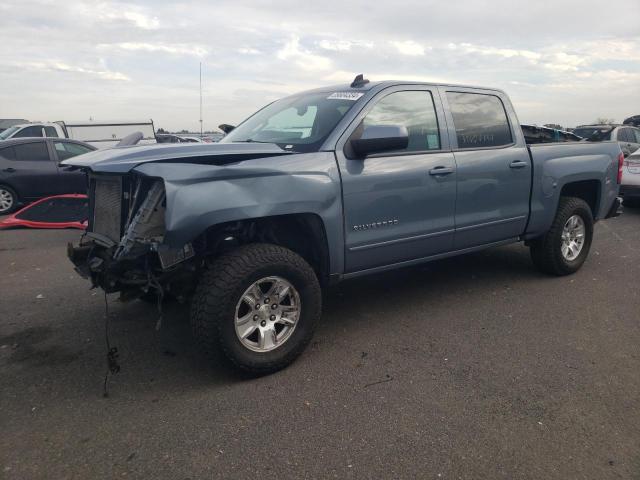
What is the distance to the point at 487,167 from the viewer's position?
4.46 m

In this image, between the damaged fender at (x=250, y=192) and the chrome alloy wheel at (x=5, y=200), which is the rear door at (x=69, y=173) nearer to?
the chrome alloy wheel at (x=5, y=200)

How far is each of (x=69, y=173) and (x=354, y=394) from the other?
8.90 m

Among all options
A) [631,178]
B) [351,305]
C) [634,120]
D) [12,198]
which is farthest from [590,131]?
[12,198]

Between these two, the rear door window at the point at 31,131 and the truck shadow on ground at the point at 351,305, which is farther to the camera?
the rear door window at the point at 31,131

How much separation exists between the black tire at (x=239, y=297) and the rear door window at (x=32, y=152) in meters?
8.53

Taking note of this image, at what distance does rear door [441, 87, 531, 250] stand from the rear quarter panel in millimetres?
144

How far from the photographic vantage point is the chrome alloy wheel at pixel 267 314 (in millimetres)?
3223

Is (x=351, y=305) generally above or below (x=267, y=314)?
below

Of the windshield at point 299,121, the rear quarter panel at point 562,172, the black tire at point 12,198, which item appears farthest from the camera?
the black tire at point 12,198

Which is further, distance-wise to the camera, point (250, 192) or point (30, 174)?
point (30, 174)

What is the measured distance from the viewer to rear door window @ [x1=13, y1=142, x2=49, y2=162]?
993cm

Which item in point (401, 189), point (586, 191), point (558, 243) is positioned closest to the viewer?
point (401, 189)

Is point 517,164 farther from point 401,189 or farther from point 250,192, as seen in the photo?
point 250,192

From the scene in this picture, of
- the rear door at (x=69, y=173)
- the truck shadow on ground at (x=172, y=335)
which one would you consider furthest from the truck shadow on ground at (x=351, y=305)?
the rear door at (x=69, y=173)
